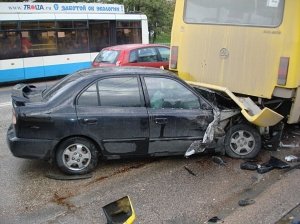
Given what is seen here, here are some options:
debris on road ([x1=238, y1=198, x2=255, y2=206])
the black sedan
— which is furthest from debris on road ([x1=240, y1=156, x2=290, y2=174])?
debris on road ([x1=238, y1=198, x2=255, y2=206])

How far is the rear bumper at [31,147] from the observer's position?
5965mm

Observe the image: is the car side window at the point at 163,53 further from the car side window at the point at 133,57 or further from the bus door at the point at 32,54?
the bus door at the point at 32,54

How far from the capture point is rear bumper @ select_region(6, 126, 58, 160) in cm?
596

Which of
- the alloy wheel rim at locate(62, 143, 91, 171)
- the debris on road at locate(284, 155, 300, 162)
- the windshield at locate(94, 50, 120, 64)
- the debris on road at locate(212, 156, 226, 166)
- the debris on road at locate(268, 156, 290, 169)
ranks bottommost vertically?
the debris on road at locate(212, 156, 226, 166)

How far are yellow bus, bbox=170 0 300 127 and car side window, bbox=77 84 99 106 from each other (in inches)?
80.1

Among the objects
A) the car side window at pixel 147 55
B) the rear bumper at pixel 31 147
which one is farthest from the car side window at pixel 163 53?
the rear bumper at pixel 31 147

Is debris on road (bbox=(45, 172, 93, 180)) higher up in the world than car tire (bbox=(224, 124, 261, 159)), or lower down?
lower down

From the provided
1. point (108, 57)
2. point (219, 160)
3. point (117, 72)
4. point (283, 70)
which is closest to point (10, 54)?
point (108, 57)

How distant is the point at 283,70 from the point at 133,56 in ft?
23.4

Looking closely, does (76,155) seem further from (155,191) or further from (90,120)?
(155,191)

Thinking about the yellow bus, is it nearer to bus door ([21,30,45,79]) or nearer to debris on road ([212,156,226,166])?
debris on road ([212,156,226,166])

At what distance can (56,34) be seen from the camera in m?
18.0

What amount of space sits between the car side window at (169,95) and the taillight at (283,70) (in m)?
1.40

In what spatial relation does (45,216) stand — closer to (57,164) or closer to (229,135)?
(57,164)
